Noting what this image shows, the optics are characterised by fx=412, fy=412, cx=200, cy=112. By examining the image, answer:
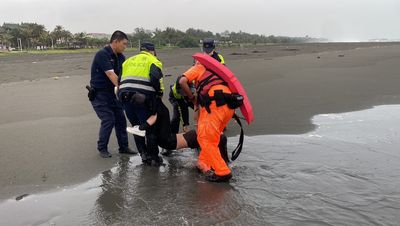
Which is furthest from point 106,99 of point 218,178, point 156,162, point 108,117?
A: point 218,178

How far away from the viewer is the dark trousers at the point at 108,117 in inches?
256

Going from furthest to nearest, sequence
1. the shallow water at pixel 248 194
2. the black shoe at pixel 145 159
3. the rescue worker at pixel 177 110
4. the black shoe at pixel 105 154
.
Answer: the rescue worker at pixel 177 110
the black shoe at pixel 105 154
the black shoe at pixel 145 159
the shallow water at pixel 248 194

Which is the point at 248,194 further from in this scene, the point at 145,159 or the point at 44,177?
the point at 44,177

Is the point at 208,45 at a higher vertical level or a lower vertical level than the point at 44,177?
higher

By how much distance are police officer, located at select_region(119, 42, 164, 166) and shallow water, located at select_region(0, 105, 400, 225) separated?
0.56 metres

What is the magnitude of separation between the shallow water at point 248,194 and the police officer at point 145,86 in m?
0.56

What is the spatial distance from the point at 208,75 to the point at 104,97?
1955 millimetres

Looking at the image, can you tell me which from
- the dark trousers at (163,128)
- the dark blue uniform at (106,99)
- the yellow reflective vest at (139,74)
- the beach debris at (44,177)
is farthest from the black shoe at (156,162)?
the beach debris at (44,177)

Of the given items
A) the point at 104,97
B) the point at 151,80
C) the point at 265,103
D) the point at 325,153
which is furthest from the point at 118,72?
the point at 265,103

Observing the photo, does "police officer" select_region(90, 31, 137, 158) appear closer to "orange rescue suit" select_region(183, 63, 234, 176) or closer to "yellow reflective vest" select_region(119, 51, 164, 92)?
"yellow reflective vest" select_region(119, 51, 164, 92)

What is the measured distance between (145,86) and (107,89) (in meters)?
1.11

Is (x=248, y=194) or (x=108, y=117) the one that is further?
(x=108, y=117)

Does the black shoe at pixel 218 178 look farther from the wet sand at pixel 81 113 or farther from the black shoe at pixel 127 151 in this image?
the black shoe at pixel 127 151

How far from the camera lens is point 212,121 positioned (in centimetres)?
544
